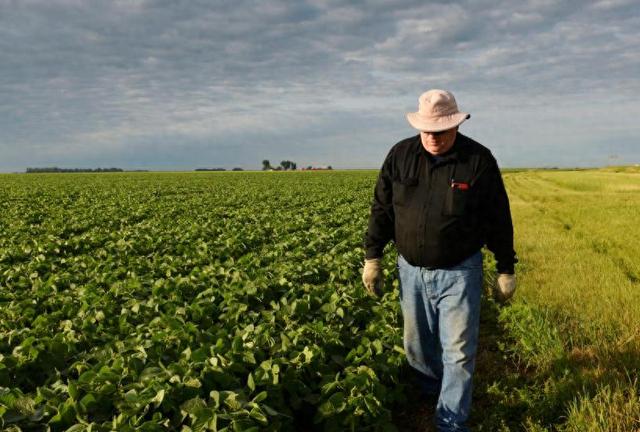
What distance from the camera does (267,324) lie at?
5.29m

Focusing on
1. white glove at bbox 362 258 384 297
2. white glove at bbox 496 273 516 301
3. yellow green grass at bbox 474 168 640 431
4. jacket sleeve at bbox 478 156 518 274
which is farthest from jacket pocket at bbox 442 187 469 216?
yellow green grass at bbox 474 168 640 431

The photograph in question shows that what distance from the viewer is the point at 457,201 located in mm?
4020

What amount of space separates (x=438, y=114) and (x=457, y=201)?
685 millimetres

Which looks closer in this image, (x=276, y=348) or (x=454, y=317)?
(x=454, y=317)

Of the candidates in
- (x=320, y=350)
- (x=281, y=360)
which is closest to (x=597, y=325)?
(x=320, y=350)

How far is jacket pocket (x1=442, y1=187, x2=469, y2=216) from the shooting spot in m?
4.02

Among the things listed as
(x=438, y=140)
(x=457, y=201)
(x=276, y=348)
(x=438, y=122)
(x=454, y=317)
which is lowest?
(x=276, y=348)

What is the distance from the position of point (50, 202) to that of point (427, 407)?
24423 millimetres

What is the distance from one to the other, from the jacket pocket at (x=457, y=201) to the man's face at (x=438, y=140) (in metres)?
0.32

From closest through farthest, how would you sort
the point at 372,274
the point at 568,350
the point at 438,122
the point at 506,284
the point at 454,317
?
1. the point at 438,122
2. the point at 454,317
3. the point at 506,284
4. the point at 372,274
5. the point at 568,350

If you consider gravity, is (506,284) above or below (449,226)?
below

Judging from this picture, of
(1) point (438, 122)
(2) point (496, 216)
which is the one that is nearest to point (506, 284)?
(2) point (496, 216)

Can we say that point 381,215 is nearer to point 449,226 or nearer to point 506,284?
point 449,226

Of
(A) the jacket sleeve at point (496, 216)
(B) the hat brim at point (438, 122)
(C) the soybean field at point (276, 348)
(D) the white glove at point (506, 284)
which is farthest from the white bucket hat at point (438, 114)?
(C) the soybean field at point (276, 348)
